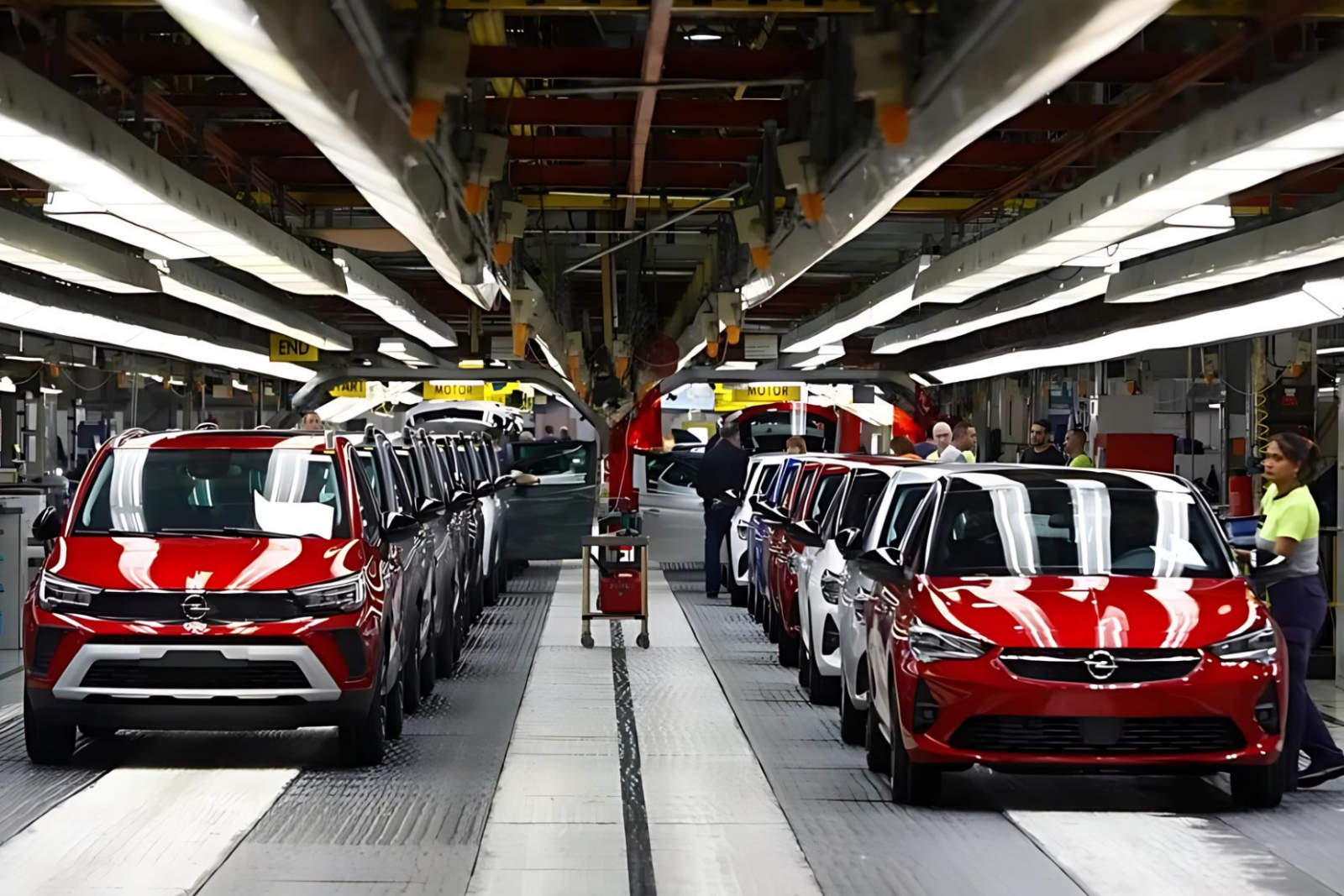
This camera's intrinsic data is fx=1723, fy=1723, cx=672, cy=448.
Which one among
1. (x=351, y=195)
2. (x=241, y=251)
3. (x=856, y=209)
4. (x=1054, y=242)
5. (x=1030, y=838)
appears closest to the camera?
(x=1030, y=838)

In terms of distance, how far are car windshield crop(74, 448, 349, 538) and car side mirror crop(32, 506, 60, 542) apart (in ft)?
0.39

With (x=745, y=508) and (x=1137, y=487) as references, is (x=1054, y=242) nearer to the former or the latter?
(x=1137, y=487)

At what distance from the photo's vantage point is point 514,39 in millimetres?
A: 11641

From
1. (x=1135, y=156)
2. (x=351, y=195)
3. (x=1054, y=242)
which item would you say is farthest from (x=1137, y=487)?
(x=351, y=195)

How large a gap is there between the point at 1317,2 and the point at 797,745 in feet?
16.3

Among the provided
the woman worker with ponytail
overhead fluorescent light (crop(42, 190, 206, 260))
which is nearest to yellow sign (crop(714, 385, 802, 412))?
overhead fluorescent light (crop(42, 190, 206, 260))

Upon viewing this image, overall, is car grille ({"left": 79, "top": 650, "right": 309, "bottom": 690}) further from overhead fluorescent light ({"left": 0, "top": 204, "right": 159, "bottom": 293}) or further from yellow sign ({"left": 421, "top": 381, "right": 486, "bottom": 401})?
yellow sign ({"left": 421, "top": 381, "right": 486, "bottom": 401})

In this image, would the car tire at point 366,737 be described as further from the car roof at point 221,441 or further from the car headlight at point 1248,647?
the car headlight at point 1248,647

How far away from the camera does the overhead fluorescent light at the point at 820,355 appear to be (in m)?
27.7

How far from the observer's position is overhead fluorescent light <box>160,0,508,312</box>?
5.59 metres

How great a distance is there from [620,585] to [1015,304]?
4695 mm

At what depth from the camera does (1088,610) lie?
26.7 ft

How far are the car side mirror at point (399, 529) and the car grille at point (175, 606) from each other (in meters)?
1.13

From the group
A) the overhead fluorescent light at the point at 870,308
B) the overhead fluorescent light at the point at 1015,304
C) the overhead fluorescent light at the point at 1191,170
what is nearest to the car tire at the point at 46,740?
the overhead fluorescent light at the point at 1191,170
